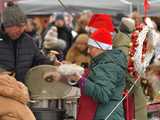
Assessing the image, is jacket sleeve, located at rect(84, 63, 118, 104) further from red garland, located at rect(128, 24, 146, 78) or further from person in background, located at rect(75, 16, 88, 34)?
person in background, located at rect(75, 16, 88, 34)

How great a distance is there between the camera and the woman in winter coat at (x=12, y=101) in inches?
192

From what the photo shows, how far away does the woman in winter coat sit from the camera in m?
4.89

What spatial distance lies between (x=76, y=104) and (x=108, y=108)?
3.19 feet

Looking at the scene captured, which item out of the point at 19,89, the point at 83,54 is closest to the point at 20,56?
the point at 19,89

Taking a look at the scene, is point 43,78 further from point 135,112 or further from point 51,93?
point 135,112

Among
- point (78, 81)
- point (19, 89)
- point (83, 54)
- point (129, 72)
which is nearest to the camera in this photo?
point (19, 89)

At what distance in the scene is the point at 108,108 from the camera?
6234mm

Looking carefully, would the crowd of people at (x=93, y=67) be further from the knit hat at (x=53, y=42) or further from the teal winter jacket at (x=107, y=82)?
the knit hat at (x=53, y=42)

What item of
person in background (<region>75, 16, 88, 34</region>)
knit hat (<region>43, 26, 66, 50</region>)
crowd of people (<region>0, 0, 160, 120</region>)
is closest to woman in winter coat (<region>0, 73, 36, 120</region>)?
crowd of people (<region>0, 0, 160, 120</region>)

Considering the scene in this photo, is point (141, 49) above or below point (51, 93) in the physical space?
above

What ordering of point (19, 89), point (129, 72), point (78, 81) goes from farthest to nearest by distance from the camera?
point (129, 72) < point (78, 81) < point (19, 89)

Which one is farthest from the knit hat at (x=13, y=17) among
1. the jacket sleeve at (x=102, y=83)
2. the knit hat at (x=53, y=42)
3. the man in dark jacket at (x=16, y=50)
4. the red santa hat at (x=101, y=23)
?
the knit hat at (x=53, y=42)

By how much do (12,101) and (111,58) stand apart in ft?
5.06

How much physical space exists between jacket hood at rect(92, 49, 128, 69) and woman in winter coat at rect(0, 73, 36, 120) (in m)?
1.32
